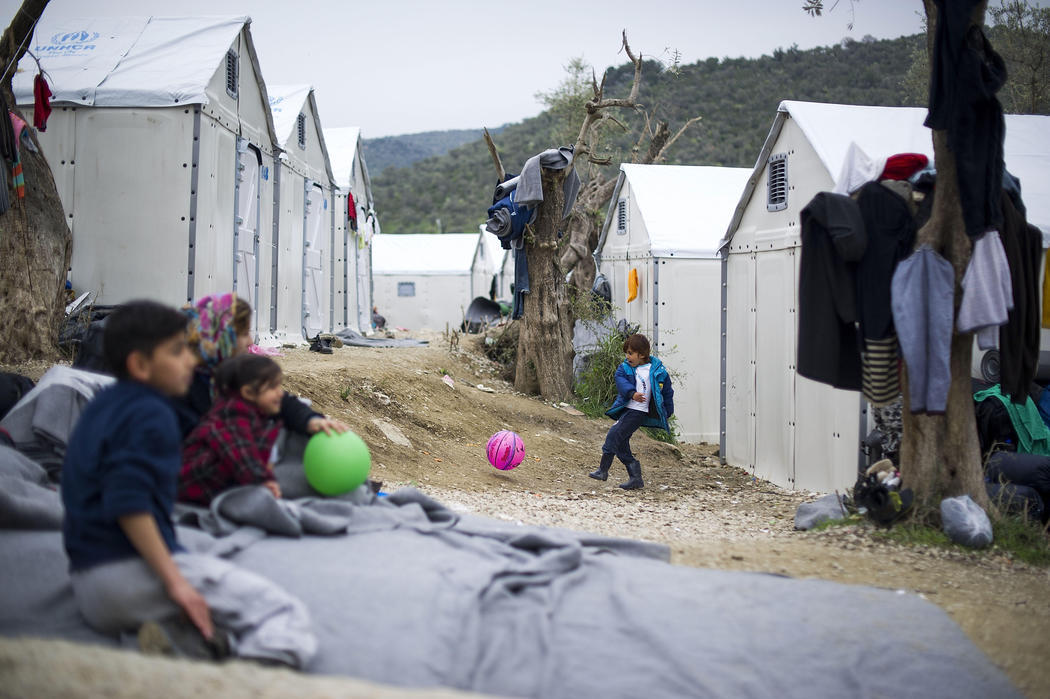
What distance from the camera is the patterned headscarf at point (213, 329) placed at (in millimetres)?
3834

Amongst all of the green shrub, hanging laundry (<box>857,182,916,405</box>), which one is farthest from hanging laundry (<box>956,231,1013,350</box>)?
the green shrub

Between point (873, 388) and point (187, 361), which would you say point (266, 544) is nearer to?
point (187, 361)

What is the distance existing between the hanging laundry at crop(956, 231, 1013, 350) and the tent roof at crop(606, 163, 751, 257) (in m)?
6.77

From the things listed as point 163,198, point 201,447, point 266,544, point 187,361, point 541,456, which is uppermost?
point 163,198

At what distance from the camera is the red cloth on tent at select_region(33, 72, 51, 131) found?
9506 millimetres

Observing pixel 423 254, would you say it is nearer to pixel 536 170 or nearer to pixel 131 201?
pixel 536 170

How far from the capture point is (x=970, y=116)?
514 centimetres

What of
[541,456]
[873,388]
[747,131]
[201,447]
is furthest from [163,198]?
[747,131]

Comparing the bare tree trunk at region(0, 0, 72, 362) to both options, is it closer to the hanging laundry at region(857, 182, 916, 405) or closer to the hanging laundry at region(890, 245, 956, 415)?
the hanging laundry at region(857, 182, 916, 405)

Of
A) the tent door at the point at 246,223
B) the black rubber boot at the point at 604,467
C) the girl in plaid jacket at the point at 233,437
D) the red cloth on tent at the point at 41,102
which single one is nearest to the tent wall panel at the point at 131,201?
the red cloth on tent at the point at 41,102

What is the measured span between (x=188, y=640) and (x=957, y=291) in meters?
5.05

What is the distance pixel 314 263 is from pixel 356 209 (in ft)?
12.1

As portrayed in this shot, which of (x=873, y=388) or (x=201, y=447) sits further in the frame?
(x=873, y=388)

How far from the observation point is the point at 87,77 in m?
10.7
